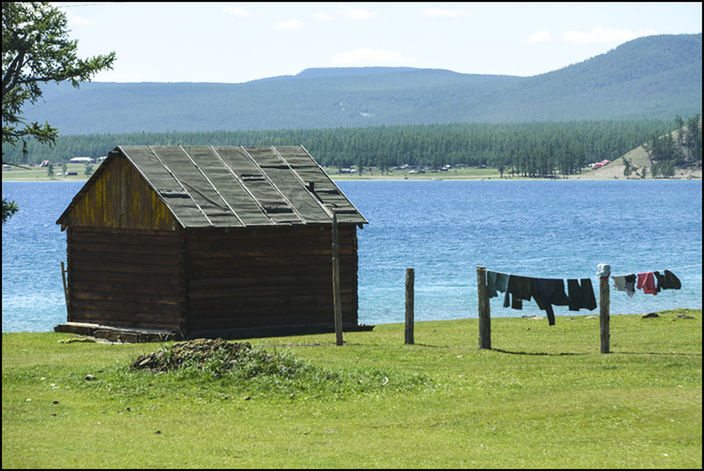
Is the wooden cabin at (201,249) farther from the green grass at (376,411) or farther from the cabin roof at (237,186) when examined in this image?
the green grass at (376,411)

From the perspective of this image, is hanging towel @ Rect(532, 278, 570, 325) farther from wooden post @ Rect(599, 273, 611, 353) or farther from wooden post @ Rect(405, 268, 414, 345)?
wooden post @ Rect(405, 268, 414, 345)

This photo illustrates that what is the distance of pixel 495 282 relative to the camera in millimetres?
25266

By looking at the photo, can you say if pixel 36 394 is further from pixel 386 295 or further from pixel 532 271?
pixel 532 271

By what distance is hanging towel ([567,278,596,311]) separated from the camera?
24.9 meters

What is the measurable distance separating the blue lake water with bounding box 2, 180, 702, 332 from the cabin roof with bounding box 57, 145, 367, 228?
10182 mm

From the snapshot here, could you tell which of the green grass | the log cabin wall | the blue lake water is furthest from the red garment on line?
the log cabin wall

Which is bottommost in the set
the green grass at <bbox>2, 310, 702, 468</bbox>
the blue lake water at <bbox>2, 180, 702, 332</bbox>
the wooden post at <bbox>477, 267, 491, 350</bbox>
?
the blue lake water at <bbox>2, 180, 702, 332</bbox>

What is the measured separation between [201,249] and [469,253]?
211ft

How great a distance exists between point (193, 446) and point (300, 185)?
1760 centimetres

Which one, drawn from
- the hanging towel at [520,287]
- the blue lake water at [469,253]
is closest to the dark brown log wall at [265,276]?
the hanging towel at [520,287]

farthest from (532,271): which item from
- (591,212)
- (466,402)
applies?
(591,212)

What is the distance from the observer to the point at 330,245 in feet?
97.4

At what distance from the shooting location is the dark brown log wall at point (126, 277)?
27969 millimetres

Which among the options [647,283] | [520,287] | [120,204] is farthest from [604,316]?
[120,204]
